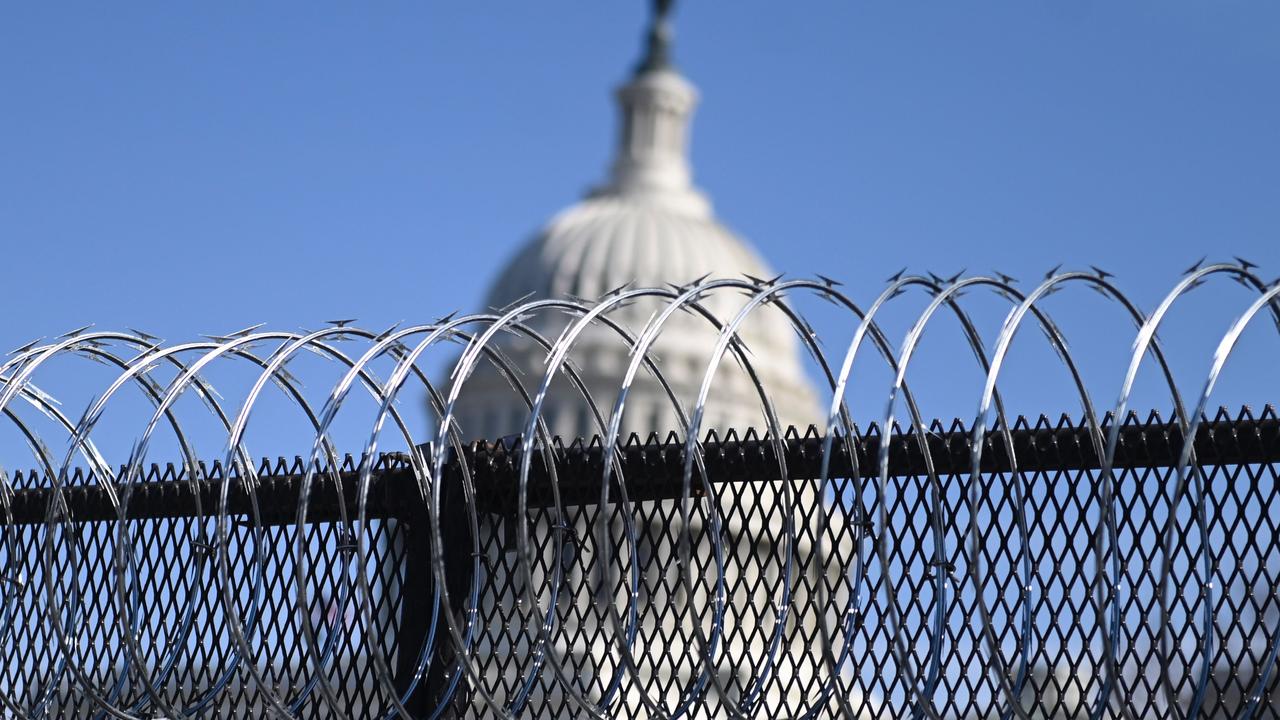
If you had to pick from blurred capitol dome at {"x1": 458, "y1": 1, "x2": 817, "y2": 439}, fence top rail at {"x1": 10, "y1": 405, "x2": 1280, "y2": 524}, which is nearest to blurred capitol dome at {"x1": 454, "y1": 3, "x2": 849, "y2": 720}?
blurred capitol dome at {"x1": 458, "y1": 1, "x2": 817, "y2": 439}

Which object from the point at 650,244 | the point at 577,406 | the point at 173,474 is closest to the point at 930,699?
the point at 173,474

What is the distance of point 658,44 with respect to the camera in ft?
497

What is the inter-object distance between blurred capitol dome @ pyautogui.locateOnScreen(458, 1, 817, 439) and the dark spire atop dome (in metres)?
0.11

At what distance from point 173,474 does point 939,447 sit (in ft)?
16.9

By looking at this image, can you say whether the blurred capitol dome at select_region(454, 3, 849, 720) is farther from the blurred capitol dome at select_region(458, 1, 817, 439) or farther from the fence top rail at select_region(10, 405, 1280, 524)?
the fence top rail at select_region(10, 405, 1280, 524)

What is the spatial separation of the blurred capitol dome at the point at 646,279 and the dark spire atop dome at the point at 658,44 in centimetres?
11

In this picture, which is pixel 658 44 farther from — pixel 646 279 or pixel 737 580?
pixel 737 580

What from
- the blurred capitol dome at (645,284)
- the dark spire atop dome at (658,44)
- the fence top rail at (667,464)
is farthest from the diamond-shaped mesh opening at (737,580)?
the dark spire atop dome at (658,44)

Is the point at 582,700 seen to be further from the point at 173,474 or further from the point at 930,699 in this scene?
the point at 173,474

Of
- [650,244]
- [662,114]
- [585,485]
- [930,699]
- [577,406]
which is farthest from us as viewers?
[662,114]

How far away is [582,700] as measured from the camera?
879 centimetres

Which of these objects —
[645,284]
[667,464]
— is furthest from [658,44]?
[667,464]

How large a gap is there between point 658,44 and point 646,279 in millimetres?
45339

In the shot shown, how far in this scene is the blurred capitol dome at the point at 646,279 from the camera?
89.6 metres
